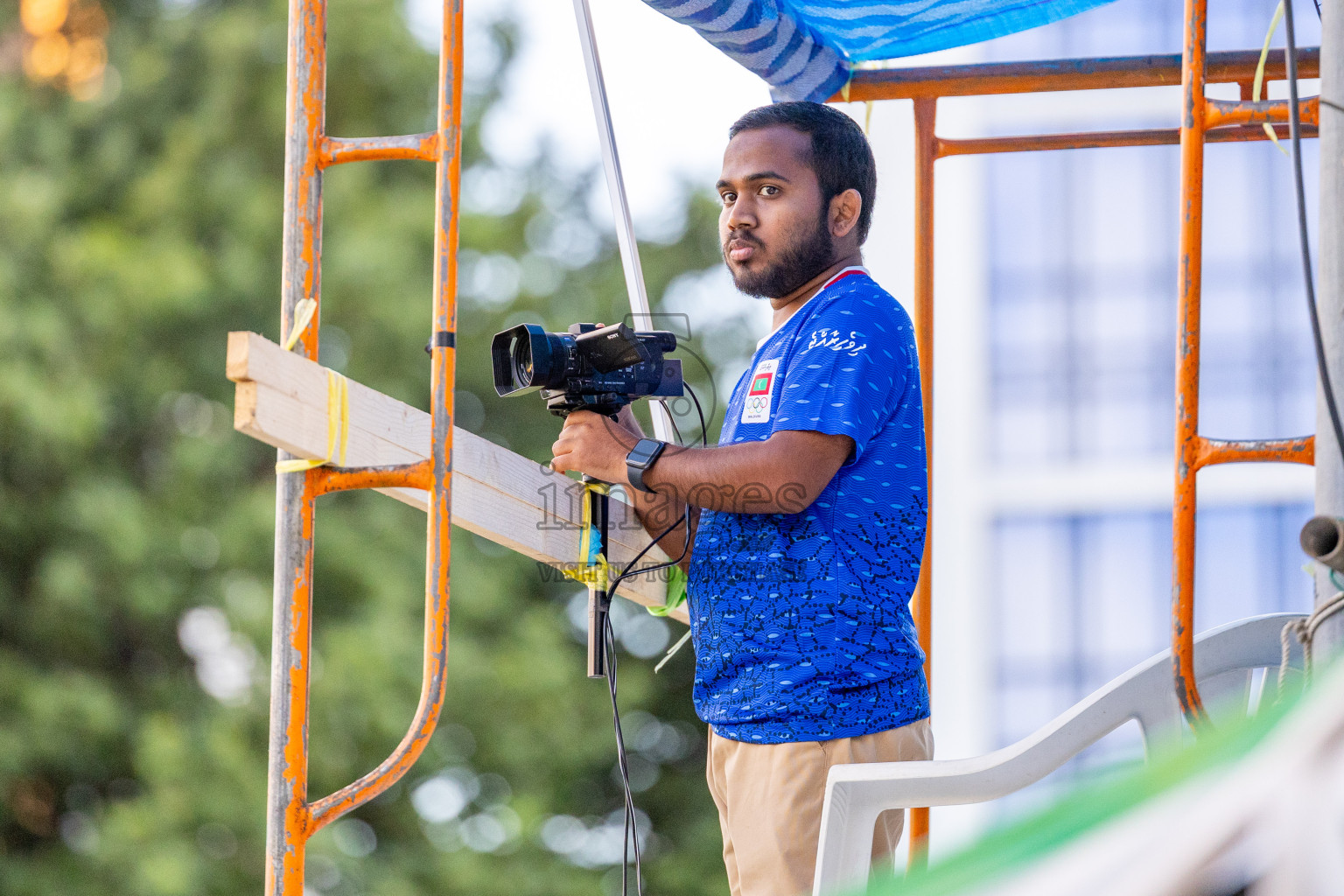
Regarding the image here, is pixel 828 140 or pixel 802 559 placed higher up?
pixel 828 140

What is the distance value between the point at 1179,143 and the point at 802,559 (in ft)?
2.99

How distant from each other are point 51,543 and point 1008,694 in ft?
20.5

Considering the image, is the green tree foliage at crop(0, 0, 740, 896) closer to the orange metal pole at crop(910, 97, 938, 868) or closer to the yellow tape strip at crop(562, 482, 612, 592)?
the orange metal pole at crop(910, 97, 938, 868)

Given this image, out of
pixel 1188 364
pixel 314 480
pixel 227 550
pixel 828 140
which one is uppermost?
pixel 828 140

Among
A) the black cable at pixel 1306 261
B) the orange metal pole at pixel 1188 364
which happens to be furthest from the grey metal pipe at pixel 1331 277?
the orange metal pole at pixel 1188 364

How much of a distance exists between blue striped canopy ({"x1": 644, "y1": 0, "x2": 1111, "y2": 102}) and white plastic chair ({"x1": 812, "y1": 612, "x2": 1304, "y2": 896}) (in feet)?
3.89

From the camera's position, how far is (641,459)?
182cm

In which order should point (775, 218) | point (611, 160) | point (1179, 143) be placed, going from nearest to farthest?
point (775, 218)
point (1179, 143)
point (611, 160)

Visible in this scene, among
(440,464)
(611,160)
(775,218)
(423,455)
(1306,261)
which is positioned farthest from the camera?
(611,160)

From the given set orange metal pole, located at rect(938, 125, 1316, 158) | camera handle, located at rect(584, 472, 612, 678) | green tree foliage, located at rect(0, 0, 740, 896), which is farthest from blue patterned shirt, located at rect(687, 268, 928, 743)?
green tree foliage, located at rect(0, 0, 740, 896)

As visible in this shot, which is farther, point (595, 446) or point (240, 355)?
point (595, 446)

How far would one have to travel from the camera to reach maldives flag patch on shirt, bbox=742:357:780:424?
1.90 meters

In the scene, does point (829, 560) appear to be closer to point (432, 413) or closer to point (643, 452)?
point (643, 452)

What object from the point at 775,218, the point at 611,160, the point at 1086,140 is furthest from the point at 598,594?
the point at 1086,140
